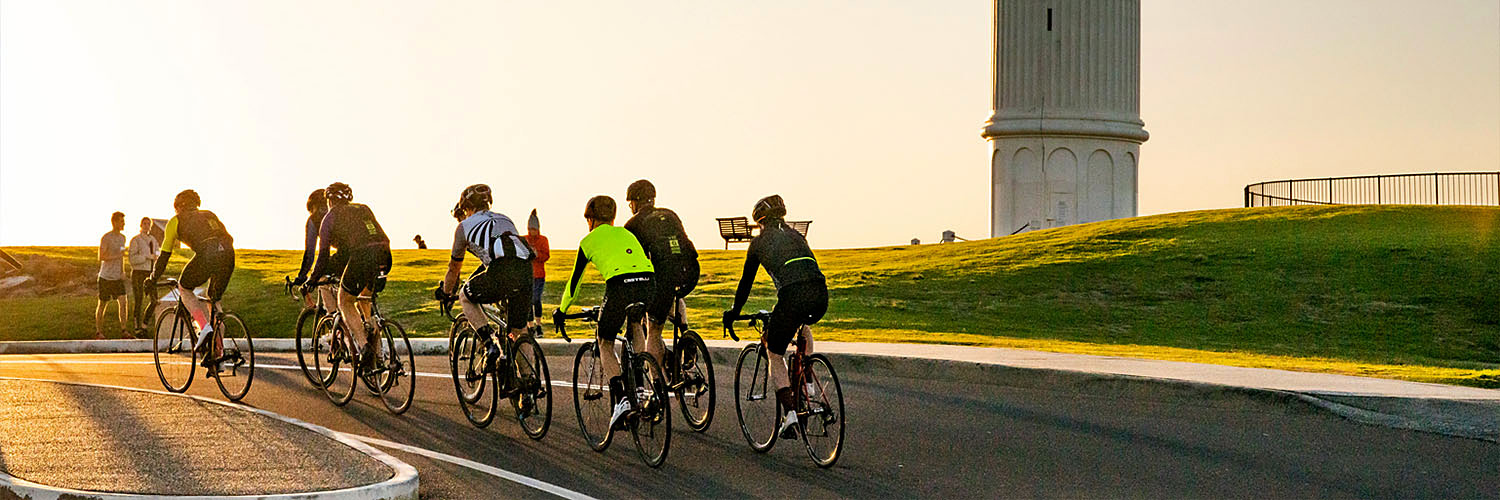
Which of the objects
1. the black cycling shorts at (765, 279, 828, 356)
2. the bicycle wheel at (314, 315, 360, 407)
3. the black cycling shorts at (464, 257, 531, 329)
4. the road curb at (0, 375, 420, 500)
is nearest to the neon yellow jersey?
the black cycling shorts at (464, 257, 531, 329)

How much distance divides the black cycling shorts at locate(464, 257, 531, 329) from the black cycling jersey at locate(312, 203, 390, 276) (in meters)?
1.84

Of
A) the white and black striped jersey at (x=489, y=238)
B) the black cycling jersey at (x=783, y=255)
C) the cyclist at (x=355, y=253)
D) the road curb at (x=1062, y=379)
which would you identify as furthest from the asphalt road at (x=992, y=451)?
the white and black striped jersey at (x=489, y=238)

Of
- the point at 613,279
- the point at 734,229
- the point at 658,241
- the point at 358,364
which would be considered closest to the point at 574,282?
the point at 613,279

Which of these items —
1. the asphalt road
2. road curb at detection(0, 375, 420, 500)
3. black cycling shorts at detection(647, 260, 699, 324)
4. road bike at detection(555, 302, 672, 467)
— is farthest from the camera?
black cycling shorts at detection(647, 260, 699, 324)

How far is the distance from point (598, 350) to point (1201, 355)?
41.6 ft

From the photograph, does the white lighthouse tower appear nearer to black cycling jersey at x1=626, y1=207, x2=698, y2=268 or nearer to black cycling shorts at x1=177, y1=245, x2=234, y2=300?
black cycling shorts at x1=177, y1=245, x2=234, y2=300

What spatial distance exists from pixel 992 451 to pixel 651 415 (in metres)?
2.47

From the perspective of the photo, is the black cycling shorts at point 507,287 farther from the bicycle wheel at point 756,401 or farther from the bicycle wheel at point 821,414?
the bicycle wheel at point 821,414

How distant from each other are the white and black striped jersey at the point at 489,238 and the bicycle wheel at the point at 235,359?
9.11 feet

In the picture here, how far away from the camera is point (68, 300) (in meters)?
31.4

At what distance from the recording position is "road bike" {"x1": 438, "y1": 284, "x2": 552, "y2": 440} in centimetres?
1194

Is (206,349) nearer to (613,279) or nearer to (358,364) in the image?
(358,364)

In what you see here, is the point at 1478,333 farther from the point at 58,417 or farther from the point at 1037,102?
the point at 1037,102

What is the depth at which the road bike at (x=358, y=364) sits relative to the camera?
13.5 meters
